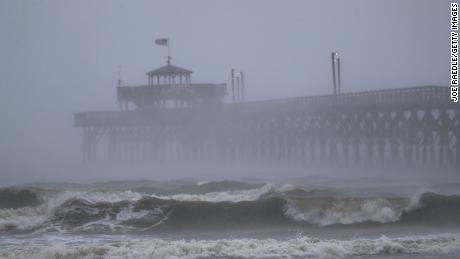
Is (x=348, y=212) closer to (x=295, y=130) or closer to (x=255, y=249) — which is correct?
(x=255, y=249)

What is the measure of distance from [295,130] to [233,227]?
84.0ft

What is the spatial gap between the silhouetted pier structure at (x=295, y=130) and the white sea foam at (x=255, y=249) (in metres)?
19.3

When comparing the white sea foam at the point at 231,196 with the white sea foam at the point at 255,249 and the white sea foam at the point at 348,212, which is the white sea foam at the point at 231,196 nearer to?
the white sea foam at the point at 348,212

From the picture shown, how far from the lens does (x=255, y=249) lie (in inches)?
720

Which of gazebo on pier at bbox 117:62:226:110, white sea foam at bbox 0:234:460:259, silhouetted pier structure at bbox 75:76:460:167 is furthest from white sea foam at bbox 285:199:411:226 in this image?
gazebo on pier at bbox 117:62:226:110

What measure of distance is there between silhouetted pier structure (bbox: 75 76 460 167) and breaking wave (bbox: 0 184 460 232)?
1394 centimetres

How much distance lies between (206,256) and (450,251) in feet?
17.2

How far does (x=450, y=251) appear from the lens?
17.8 m

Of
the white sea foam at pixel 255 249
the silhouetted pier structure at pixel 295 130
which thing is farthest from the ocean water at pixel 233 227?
the silhouetted pier structure at pixel 295 130

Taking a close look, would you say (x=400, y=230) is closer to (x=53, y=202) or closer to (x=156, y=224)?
(x=156, y=224)

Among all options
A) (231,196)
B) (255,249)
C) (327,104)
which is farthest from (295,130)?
(255,249)

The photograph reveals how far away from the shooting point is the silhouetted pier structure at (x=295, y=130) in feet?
126

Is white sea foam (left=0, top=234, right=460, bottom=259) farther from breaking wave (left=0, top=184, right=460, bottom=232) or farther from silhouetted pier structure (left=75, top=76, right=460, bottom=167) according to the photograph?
silhouetted pier structure (left=75, top=76, right=460, bottom=167)

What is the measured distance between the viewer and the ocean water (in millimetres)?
18297
